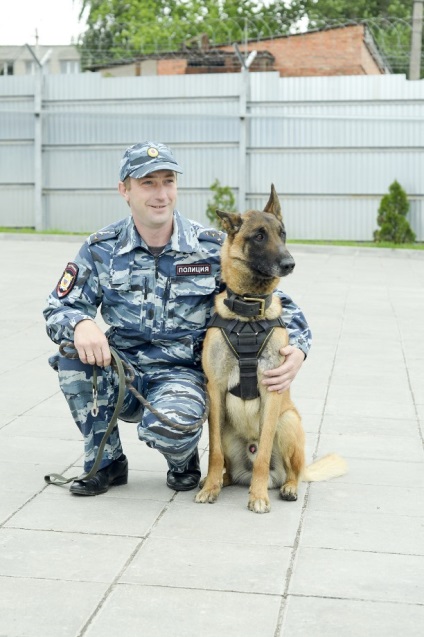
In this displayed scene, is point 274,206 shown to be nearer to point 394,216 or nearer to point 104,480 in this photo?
point 104,480

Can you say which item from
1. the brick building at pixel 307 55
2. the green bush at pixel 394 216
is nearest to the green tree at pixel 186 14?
the brick building at pixel 307 55

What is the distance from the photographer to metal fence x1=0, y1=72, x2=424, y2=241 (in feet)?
69.8

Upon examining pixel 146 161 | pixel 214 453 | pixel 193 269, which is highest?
pixel 146 161

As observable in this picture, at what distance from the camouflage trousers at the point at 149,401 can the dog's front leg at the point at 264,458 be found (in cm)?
30

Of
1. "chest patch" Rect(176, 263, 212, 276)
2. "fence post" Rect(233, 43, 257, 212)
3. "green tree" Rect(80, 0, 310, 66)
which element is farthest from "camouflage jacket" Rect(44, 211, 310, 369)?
"green tree" Rect(80, 0, 310, 66)

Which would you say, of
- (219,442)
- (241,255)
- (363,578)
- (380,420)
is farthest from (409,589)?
(380,420)

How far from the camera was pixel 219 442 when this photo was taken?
4.57 metres

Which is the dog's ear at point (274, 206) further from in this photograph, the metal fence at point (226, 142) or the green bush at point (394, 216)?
the metal fence at point (226, 142)

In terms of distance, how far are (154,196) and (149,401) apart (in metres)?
0.96

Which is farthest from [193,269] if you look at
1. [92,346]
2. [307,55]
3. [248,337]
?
[307,55]

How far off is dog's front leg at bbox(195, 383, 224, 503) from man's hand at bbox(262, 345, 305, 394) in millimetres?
249

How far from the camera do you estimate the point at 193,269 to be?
4727mm

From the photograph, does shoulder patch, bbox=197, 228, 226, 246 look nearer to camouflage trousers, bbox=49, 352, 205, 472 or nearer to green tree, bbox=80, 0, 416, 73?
camouflage trousers, bbox=49, 352, 205, 472

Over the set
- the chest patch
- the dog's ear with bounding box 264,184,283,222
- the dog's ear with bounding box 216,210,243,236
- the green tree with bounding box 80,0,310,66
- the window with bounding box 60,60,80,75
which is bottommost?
the chest patch
